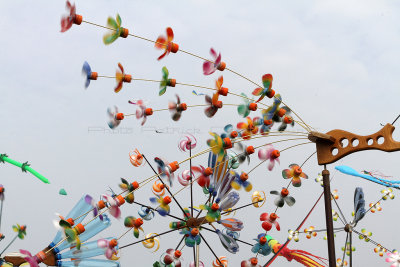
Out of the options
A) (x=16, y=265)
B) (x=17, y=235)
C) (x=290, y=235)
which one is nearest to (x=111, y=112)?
(x=16, y=265)

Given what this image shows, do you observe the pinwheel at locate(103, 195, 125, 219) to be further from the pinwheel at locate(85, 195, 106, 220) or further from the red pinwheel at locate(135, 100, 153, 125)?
the red pinwheel at locate(135, 100, 153, 125)

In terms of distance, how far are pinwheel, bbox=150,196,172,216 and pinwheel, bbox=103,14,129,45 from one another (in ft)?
3.17

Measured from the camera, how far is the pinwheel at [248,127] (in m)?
3.02

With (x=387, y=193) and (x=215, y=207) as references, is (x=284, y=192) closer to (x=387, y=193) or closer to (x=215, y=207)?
(x=215, y=207)

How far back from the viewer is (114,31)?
254 centimetres

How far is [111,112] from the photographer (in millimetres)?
3076

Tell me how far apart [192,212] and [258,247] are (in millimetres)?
478

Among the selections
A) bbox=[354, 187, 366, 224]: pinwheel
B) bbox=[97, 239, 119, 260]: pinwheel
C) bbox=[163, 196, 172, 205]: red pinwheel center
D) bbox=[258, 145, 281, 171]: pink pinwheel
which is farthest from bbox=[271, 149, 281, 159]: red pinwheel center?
bbox=[354, 187, 366, 224]: pinwheel

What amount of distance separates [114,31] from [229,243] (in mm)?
1487

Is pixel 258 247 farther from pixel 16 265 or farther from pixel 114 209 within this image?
pixel 16 265

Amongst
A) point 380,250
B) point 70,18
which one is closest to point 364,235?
point 380,250

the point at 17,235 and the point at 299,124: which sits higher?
the point at 299,124

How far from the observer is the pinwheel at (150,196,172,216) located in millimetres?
2832

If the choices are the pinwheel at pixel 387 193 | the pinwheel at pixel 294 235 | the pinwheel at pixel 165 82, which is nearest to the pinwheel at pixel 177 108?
the pinwheel at pixel 165 82
